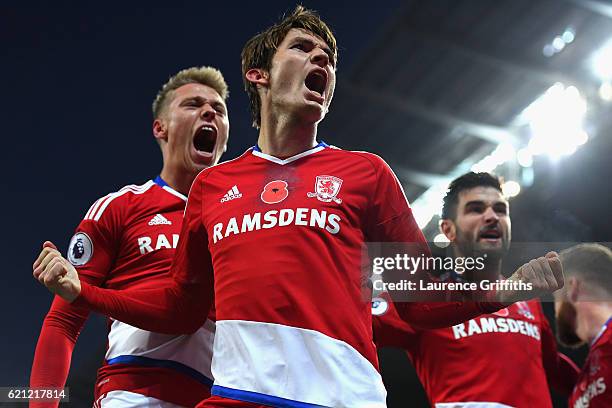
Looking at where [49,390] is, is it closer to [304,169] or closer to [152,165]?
[304,169]

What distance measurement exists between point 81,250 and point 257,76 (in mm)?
893

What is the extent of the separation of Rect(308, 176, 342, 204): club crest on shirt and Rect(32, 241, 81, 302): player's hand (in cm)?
72

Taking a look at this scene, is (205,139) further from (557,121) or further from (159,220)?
(557,121)

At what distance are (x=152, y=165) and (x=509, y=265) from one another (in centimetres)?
566

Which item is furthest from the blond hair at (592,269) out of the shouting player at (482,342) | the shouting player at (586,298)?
the shouting player at (482,342)

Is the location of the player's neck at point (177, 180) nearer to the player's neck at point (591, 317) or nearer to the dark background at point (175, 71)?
the dark background at point (175, 71)

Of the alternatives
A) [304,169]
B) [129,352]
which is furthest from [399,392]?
[304,169]

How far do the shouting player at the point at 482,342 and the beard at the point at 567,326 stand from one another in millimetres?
854

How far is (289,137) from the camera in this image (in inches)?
91.7

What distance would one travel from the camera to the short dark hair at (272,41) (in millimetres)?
2492

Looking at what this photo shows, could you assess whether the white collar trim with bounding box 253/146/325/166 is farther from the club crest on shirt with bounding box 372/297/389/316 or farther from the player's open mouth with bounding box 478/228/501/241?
the player's open mouth with bounding box 478/228/501/241

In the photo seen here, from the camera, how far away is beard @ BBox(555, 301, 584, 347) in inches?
175

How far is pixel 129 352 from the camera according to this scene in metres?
2.64

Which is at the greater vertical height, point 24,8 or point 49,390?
point 24,8
